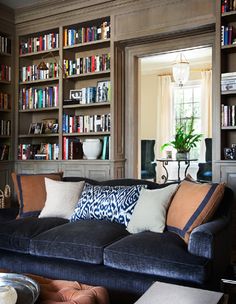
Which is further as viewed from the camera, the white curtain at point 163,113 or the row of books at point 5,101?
the white curtain at point 163,113

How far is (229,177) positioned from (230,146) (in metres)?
0.46

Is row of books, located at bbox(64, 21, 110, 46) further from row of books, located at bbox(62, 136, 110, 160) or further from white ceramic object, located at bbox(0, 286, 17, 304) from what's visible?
white ceramic object, located at bbox(0, 286, 17, 304)

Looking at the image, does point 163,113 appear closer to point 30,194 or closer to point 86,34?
point 86,34

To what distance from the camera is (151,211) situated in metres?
2.57

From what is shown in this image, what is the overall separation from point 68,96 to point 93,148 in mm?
901

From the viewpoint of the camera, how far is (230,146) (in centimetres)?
403

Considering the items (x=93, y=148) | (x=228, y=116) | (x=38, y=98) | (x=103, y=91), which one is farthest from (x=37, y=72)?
(x=228, y=116)

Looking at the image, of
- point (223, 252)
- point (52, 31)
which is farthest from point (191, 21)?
point (223, 252)

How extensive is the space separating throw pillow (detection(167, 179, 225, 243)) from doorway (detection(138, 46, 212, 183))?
4.97 metres

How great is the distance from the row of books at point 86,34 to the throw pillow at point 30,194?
7.31 ft

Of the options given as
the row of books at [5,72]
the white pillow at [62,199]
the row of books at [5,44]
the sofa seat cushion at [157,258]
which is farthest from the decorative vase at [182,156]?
the sofa seat cushion at [157,258]

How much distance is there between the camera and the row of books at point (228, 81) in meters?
3.73

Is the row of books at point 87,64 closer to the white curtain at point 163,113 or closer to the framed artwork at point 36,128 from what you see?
the framed artwork at point 36,128

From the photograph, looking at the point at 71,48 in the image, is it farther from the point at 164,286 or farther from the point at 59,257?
the point at 164,286
